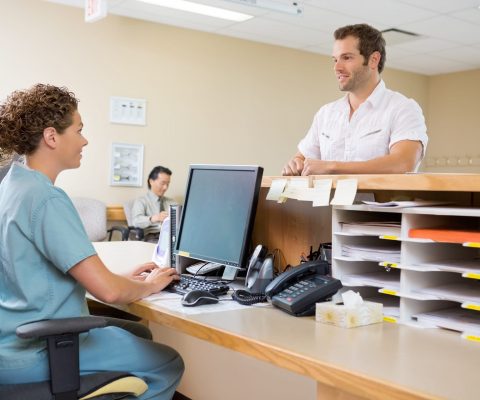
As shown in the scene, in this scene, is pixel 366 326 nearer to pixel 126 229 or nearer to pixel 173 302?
pixel 173 302

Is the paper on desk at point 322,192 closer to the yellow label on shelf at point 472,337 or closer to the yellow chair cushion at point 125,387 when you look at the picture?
the yellow label on shelf at point 472,337

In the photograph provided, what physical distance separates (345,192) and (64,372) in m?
0.84

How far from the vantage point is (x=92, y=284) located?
1558 mm

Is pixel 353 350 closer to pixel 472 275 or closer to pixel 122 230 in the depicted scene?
pixel 472 275

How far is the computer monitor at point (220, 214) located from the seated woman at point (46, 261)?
1.17 ft

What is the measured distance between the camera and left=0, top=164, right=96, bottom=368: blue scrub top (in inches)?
59.9

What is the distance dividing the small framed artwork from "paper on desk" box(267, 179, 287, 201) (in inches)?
160

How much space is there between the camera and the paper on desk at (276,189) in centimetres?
192

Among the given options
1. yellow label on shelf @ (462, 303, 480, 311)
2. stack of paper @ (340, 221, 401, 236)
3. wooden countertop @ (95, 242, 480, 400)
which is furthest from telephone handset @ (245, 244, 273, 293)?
yellow label on shelf @ (462, 303, 480, 311)

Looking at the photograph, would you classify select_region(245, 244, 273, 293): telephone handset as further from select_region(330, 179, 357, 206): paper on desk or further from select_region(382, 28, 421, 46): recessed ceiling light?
select_region(382, 28, 421, 46): recessed ceiling light

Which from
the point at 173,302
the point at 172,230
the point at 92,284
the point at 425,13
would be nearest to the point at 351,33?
the point at 172,230

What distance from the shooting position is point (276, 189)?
1.94m

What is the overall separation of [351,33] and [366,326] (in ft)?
4.99

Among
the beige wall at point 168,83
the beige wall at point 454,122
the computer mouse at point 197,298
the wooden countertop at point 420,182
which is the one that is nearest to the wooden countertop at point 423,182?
the wooden countertop at point 420,182
